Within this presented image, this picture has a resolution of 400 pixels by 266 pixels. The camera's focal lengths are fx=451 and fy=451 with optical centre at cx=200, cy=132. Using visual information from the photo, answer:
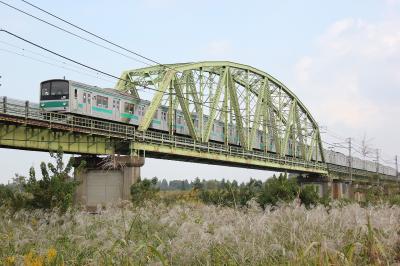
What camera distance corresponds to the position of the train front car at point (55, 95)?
34.3 metres

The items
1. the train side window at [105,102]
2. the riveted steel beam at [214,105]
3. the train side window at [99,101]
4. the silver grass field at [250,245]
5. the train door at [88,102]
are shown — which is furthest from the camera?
the riveted steel beam at [214,105]

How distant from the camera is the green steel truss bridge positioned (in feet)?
104

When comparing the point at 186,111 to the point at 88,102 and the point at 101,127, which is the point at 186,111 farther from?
the point at 88,102

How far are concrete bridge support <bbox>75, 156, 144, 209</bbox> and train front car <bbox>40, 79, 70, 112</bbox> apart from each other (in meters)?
5.15

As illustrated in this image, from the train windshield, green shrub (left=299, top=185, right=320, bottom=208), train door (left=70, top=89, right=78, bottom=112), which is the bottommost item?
green shrub (left=299, top=185, right=320, bottom=208)

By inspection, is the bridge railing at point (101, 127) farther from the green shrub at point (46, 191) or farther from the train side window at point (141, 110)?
the green shrub at point (46, 191)

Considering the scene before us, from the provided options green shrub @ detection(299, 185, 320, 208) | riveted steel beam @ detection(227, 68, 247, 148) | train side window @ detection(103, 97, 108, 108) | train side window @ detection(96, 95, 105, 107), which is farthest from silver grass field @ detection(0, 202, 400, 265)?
riveted steel beam @ detection(227, 68, 247, 148)

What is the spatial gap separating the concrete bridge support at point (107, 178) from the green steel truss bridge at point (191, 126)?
1.70 m

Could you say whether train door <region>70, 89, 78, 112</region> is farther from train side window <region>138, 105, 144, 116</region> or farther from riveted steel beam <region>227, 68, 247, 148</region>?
riveted steel beam <region>227, 68, 247, 148</region>

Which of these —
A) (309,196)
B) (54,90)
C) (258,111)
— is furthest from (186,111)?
(309,196)

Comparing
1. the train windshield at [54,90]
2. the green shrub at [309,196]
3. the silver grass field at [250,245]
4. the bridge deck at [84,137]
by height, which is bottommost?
the green shrub at [309,196]

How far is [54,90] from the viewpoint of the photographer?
35219 millimetres

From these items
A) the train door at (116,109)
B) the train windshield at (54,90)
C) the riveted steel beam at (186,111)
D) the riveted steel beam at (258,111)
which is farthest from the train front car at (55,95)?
the riveted steel beam at (258,111)

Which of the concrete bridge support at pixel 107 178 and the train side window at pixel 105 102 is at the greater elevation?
the train side window at pixel 105 102
